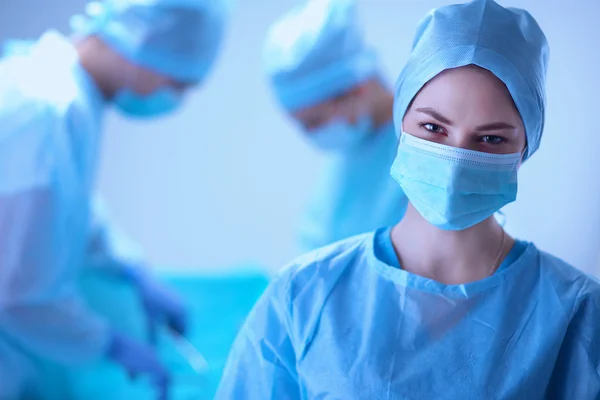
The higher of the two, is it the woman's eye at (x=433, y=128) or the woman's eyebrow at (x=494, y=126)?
the woman's eyebrow at (x=494, y=126)

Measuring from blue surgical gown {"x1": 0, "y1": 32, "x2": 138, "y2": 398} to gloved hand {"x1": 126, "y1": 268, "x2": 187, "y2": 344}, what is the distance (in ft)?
1.47

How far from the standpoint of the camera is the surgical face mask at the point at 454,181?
105 centimetres

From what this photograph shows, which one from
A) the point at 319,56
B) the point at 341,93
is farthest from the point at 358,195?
the point at 319,56

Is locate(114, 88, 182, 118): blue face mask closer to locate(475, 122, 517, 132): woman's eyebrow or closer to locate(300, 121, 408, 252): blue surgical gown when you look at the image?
locate(300, 121, 408, 252): blue surgical gown

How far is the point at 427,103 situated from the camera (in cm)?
109

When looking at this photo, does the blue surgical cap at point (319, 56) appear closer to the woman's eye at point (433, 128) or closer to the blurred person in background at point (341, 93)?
the blurred person in background at point (341, 93)

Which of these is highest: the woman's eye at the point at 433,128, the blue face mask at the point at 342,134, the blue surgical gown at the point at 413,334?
the woman's eye at the point at 433,128

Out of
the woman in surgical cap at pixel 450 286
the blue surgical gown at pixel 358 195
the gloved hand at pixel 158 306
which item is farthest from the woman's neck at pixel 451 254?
the gloved hand at pixel 158 306

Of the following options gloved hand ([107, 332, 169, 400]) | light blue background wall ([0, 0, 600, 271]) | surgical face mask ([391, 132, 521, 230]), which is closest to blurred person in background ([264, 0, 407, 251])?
light blue background wall ([0, 0, 600, 271])

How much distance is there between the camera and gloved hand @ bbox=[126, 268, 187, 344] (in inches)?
90.0

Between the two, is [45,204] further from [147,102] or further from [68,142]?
[147,102]

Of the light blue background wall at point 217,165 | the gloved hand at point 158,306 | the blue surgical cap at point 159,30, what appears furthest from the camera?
the light blue background wall at point 217,165

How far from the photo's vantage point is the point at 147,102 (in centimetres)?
196

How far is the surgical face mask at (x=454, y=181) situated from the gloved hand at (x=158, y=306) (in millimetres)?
1411
